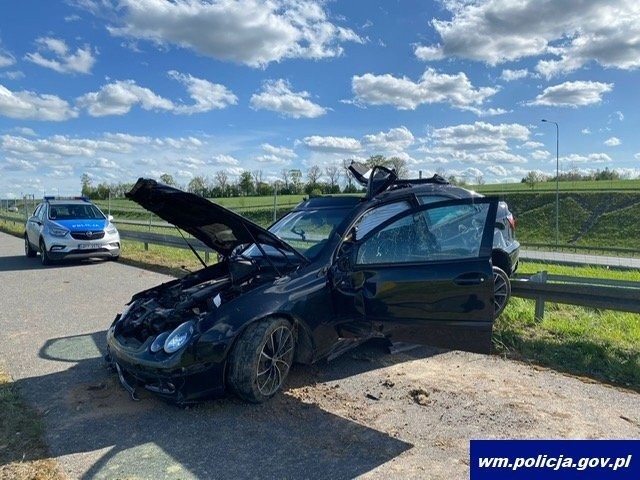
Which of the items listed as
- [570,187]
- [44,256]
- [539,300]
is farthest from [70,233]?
[570,187]

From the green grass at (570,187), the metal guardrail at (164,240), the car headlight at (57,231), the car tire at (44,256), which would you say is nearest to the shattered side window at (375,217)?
the metal guardrail at (164,240)

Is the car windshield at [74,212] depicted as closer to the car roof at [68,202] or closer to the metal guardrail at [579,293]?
the car roof at [68,202]

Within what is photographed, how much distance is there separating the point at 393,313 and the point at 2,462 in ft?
9.43

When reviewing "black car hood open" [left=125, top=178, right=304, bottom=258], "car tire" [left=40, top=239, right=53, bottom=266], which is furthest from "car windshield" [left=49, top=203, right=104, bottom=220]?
"black car hood open" [left=125, top=178, right=304, bottom=258]

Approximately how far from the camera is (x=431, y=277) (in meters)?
4.10

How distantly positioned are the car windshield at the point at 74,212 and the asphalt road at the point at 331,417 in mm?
8333

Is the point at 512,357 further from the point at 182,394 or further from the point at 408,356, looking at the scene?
the point at 182,394

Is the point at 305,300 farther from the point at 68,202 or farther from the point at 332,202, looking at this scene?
the point at 68,202

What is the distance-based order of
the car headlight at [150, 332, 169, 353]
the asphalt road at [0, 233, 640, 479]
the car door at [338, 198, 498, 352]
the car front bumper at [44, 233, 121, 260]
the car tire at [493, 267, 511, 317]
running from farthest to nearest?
the car front bumper at [44, 233, 121, 260]
the car tire at [493, 267, 511, 317]
the car door at [338, 198, 498, 352]
the car headlight at [150, 332, 169, 353]
the asphalt road at [0, 233, 640, 479]

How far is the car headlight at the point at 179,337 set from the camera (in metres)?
3.79

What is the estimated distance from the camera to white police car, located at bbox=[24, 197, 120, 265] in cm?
1223

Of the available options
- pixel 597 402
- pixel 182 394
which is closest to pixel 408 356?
pixel 597 402

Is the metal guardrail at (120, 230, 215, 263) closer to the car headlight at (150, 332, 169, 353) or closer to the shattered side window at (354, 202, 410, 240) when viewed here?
the shattered side window at (354, 202, 410, 240)

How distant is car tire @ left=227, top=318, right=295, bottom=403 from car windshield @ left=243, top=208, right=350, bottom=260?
30.2 inches
